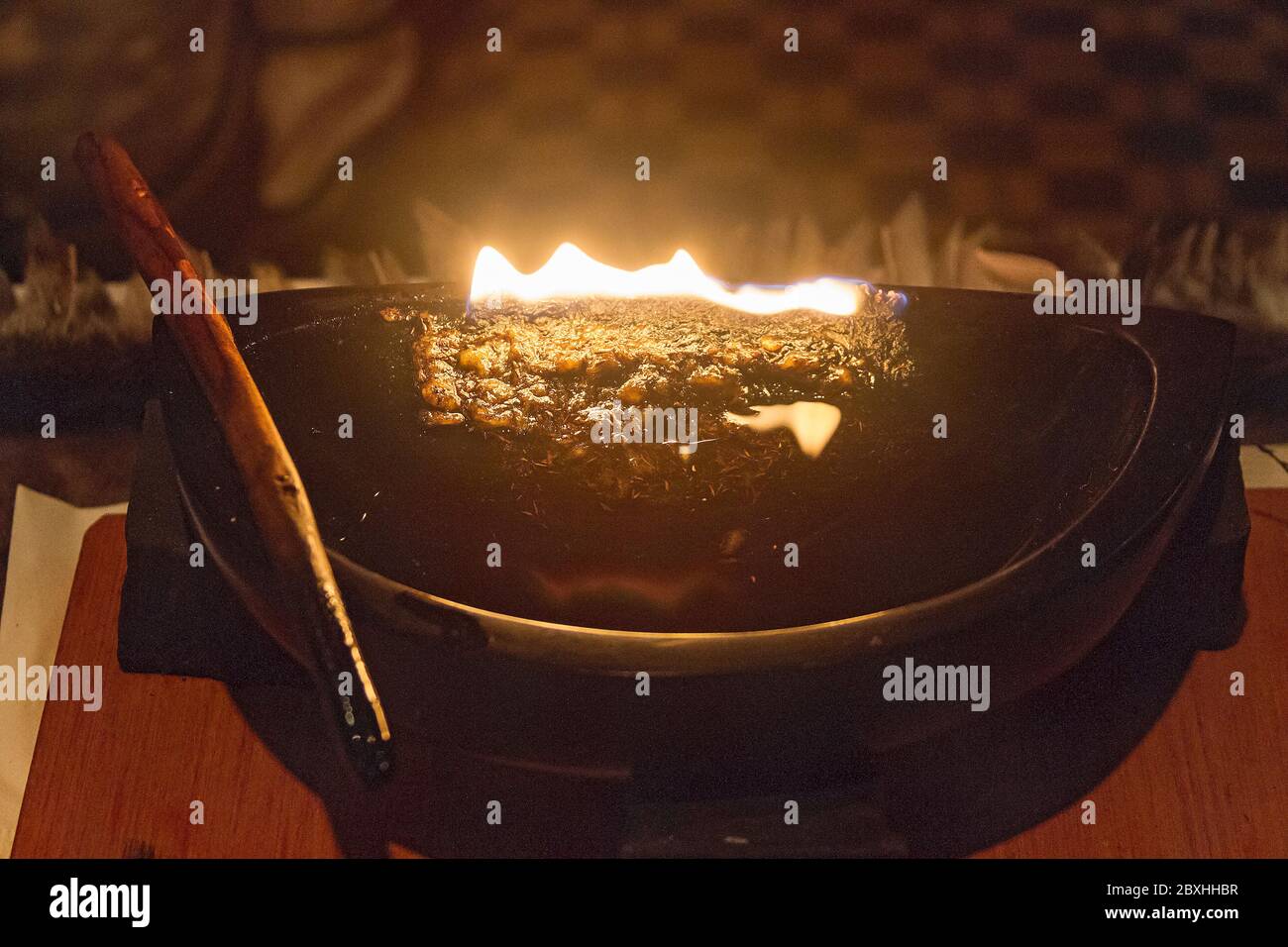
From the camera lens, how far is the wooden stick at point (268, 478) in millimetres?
664

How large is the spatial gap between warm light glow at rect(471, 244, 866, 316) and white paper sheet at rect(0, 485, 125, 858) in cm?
37

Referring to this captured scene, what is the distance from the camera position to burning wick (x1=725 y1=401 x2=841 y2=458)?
0.85m

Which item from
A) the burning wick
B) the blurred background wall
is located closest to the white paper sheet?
the blurred background wall

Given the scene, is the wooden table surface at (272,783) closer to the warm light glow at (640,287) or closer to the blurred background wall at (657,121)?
the warm light glow at (640,287)

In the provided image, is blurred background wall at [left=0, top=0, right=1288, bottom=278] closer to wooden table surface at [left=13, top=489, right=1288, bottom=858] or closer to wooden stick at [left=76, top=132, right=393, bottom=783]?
wooden stick at [left=76, top=132, right=393, bottom=783]

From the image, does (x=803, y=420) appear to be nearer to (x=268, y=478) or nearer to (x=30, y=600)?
(x=268, y=478)

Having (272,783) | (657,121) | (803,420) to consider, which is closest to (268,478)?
(272,783)

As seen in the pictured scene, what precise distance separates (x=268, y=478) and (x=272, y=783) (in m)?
0.25

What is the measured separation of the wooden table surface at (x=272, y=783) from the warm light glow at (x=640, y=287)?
0.35m

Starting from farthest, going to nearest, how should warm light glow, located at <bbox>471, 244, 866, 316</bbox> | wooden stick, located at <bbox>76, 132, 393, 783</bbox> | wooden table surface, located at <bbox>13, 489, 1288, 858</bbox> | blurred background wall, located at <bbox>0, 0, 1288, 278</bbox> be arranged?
blurred background wall, located at <bbox>0, 0, 1288, 278</bbox>
warm light glow, located at <bbox>471, 244, 866, 316</bbox>
wooden table surface, located at <bbox>13, 489, 1288, 858</bbox>
wooden stick, located at <bbox>76, 132, 393, 783</bbox>

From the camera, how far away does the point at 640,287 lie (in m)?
0.93
